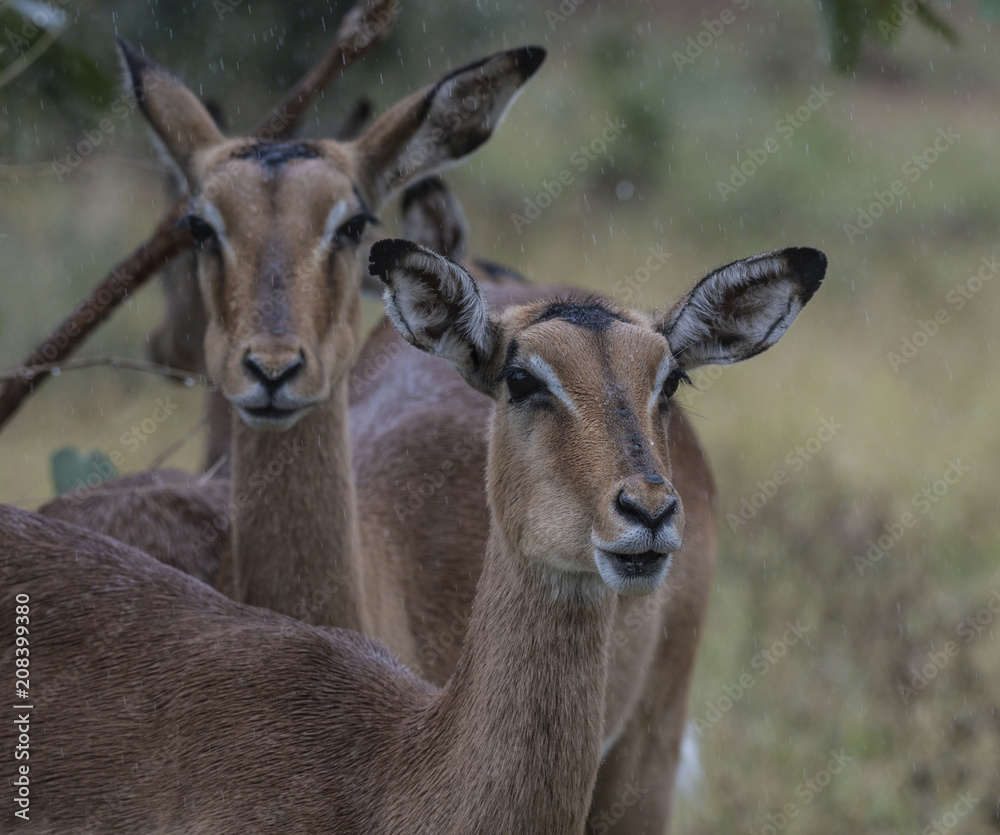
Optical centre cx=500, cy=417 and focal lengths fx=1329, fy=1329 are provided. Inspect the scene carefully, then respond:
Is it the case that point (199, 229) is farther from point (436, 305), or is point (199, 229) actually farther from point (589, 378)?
point (589, 378)

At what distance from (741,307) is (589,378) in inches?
24.0

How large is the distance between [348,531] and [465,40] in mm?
8990

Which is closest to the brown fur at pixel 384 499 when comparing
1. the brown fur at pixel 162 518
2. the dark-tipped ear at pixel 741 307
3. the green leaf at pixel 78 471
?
the dark-tipped ear at pixel 741 307

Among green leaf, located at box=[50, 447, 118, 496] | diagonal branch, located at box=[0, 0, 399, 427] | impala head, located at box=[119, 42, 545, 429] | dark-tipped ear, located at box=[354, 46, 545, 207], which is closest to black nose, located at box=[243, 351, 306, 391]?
impala head, located at box=[119, 42, 545, 429]

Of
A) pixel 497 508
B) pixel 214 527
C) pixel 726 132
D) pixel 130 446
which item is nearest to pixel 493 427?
pixel 497 508

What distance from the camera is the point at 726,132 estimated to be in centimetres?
1437

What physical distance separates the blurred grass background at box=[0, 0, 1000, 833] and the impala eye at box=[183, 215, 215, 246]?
2.40ft

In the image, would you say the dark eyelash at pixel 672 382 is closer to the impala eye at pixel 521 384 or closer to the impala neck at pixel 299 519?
the impala eye at pixel 521 384

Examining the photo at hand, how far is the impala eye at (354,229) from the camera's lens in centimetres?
432

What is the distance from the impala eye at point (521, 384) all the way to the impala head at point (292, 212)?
917 mm

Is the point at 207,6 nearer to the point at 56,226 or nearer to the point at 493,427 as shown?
the point at 56,226

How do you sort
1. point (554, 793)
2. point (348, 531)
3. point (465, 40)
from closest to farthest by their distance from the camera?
point (554, 793) < point (348, 531) < point (465, 40)

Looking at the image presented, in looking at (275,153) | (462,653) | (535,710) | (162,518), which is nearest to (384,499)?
(162,518)

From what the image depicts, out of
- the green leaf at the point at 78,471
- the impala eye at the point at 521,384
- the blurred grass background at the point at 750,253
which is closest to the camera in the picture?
the impala eye at the point at 521,384
